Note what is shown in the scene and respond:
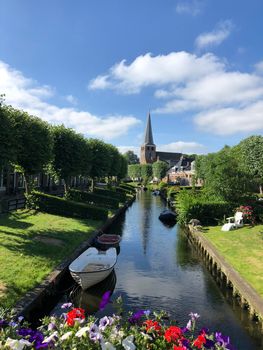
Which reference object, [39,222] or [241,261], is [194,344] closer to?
[241,261]

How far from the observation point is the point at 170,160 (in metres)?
159

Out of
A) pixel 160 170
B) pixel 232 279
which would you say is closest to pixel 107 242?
pixel 232 279

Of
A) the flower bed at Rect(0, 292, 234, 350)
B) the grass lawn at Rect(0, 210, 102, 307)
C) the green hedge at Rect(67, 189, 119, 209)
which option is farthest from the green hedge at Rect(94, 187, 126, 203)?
the flower bed at Rect(0, 292, 234, 350)

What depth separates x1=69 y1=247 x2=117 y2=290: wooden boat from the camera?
14711 millimetres

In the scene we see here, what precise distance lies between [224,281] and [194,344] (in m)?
13.2

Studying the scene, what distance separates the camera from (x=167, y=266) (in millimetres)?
20094

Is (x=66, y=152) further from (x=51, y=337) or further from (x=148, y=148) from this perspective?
(x=148, y=148)

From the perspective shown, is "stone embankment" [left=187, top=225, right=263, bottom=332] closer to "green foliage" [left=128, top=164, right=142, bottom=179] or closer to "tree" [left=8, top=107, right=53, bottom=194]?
"tree" [left=8, top=107, right=53, bottom=194]

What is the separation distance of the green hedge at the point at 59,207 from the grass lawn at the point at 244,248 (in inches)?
424

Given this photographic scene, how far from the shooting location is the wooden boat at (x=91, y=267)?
14.7m

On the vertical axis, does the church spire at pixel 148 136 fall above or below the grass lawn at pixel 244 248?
above

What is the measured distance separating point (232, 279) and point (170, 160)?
145 m

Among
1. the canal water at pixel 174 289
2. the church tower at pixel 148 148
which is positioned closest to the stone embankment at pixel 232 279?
the canal water at pixel 174 289

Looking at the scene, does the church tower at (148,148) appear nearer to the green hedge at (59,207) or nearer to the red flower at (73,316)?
the green hedge at (59,207)
